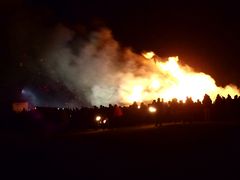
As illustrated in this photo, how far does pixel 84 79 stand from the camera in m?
42.2

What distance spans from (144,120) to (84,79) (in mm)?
15876

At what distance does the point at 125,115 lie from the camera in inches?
1072

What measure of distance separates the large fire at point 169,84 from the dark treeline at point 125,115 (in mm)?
6932

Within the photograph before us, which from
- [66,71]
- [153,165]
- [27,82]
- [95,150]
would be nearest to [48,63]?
[66,71]

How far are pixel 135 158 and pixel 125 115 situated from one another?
14.7 metres

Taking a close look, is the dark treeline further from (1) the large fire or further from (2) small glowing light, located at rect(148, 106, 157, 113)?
(1) the large fire

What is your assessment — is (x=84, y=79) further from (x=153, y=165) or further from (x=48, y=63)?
(x=153, y=165)

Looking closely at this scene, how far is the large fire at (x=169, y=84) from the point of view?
33.9 m

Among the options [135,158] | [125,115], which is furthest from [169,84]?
[135,158]

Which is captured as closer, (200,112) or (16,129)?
(200,112)

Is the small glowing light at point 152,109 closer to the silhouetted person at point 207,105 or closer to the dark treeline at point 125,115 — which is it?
the dark treeline at point 125,115

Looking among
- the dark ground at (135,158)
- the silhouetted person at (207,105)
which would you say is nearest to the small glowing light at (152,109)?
the silhouetted person at (207,105)

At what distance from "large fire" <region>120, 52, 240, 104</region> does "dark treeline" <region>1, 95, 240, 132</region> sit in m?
6.93

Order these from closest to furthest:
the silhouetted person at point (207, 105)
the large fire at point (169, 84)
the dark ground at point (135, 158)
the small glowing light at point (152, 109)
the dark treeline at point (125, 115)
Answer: the dark ground at point (135, 158) < the silhouetted person at point (207, 105) < the dark treeline at point (125, 115) < the small glowing light at point (152, 109) < the large fire at point (169, 84)
